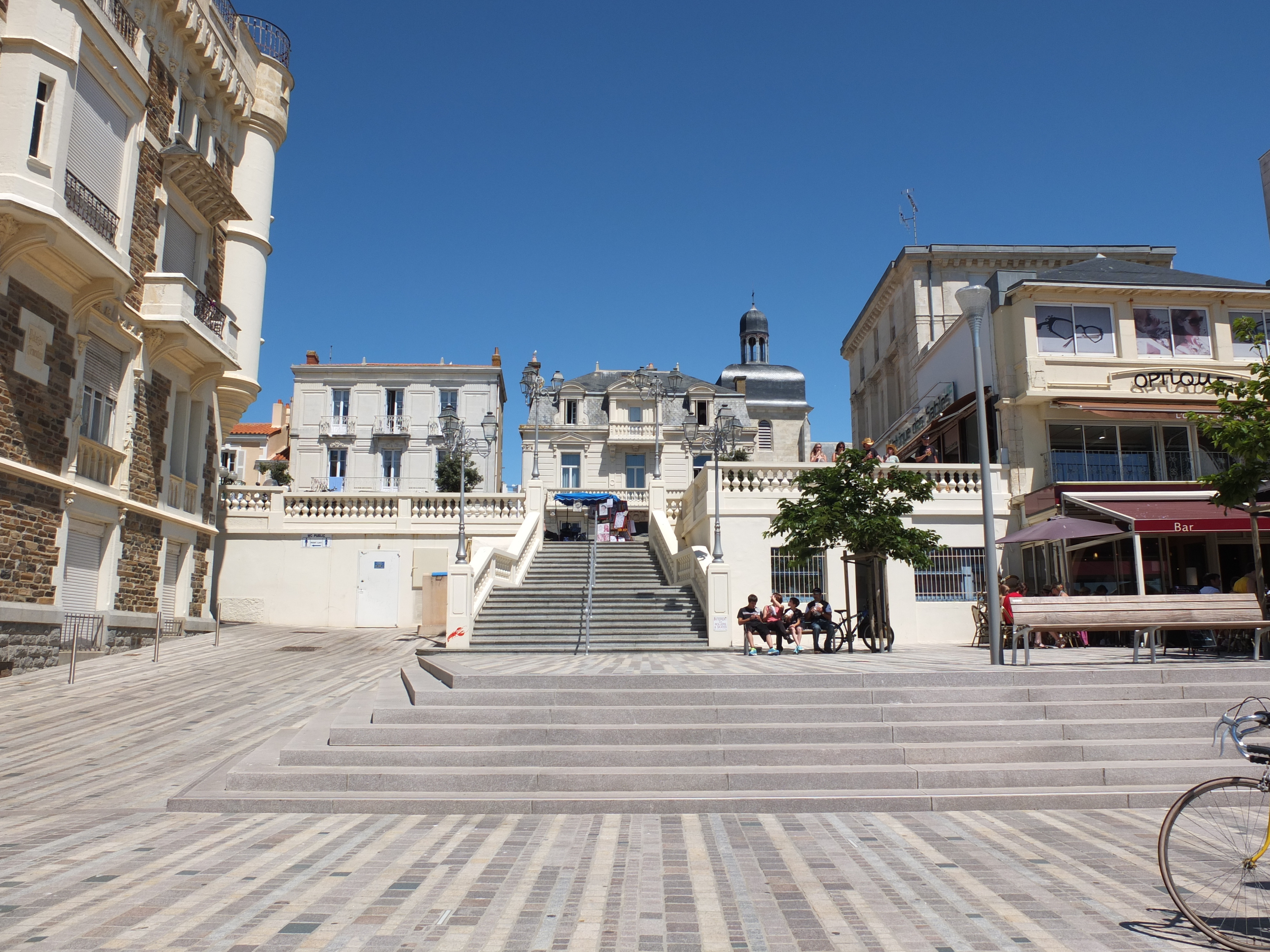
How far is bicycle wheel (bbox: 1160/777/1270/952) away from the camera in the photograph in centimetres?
410

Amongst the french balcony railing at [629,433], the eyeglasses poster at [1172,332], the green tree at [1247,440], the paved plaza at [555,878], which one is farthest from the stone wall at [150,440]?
the french balcony railing at [629,433]

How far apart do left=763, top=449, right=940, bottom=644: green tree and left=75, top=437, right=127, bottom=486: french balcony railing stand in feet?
Result: 39.8

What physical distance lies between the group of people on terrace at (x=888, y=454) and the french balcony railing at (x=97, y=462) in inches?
516

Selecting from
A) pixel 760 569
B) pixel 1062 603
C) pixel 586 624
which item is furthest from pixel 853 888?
pixel 760 569

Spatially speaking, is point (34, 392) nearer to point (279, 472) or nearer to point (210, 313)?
point (210, 313)

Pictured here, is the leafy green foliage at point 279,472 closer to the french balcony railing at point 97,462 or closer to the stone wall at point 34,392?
the french balcony railing at point 97,462

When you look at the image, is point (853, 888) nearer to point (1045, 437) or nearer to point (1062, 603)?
point (1062, 603)

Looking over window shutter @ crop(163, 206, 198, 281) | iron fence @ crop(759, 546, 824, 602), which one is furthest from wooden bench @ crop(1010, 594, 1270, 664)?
window shutter @ crop(163, 206, 198, 281)

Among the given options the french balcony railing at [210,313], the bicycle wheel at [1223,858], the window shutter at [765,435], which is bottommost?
the bicycle wheel at [1223,858]

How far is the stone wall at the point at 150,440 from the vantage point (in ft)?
58.0

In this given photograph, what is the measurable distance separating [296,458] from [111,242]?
3443 cm

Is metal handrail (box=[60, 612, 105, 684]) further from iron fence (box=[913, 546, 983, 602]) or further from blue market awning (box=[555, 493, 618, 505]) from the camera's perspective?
blue market awning (box=[555, 493, 618, 505])

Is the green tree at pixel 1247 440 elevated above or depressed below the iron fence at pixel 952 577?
above

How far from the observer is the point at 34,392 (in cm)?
1438
